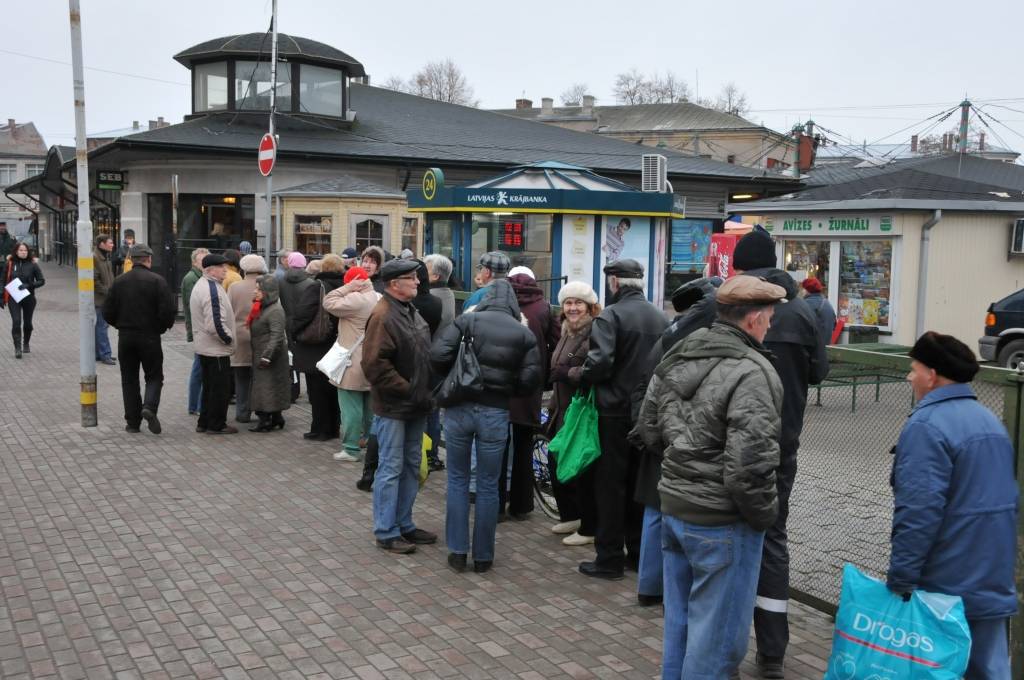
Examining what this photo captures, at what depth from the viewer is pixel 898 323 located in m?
18.1

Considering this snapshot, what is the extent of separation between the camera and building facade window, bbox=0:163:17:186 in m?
98.6

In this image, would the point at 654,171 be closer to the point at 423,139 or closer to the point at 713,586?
the point at 423,139

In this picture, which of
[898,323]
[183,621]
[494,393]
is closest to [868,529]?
[494,393]

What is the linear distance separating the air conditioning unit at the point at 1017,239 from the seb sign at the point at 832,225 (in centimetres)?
308

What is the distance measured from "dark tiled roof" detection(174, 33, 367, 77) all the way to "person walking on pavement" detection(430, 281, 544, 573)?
2228 centimetres

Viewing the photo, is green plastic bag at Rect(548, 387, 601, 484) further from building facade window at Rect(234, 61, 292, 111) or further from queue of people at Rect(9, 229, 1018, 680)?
building facade window at Rect(234, 61, 292, 111)

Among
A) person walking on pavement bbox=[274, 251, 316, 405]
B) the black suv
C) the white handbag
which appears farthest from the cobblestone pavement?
the black suv

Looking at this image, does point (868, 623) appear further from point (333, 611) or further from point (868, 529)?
point (333, 611)

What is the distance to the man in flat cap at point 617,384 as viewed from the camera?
19.8 ft

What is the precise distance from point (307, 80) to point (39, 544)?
75.1ft

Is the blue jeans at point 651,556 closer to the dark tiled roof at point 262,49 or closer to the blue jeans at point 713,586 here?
the blue jeans at point 713,586

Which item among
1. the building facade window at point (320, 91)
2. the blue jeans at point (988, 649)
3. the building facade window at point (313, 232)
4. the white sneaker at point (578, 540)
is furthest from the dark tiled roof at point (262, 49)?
the blue jeans at point (988, 649)

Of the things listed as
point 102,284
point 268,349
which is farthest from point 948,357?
point 102,284

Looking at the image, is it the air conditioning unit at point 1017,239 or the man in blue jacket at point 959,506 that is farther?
the air conditioning unit at point 1017,239
